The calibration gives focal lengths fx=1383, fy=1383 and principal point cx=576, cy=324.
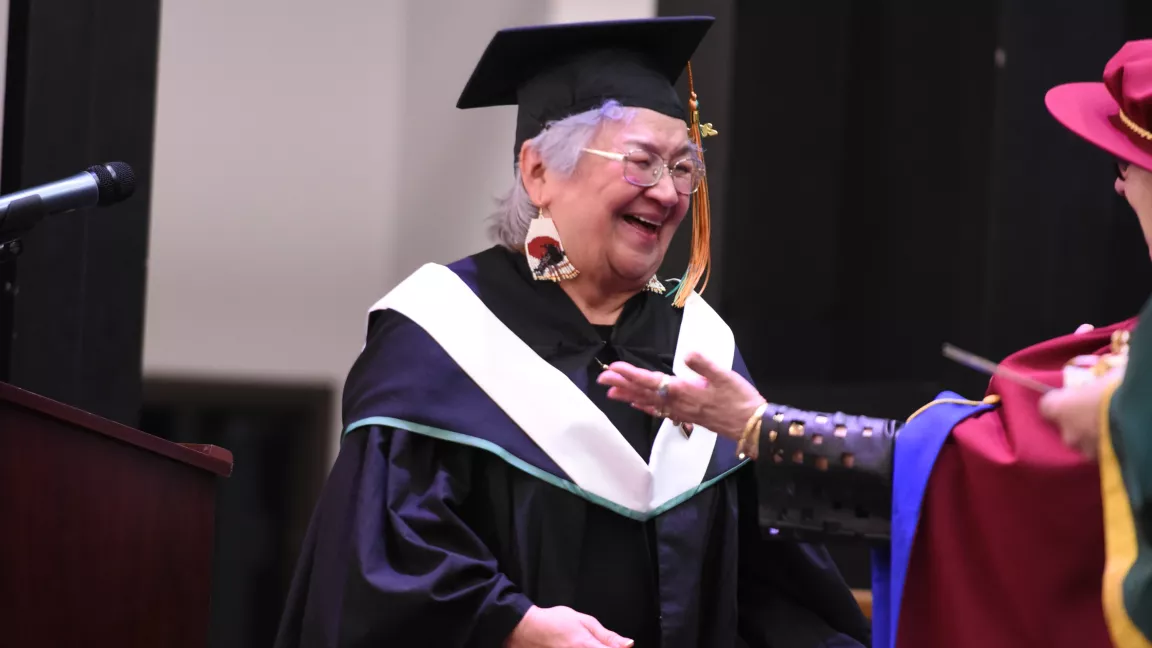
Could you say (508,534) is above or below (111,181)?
below

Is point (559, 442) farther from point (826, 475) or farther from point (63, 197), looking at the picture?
point (63, 197)

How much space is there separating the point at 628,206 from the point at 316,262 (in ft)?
9.83

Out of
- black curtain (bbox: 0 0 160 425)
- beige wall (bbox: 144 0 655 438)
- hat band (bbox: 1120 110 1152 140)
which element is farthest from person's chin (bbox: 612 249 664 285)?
beige wall (bbox: 144 0 655 438)

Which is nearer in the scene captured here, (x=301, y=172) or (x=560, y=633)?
(x=560, y=633)

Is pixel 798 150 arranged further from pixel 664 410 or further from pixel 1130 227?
pixel 664 410

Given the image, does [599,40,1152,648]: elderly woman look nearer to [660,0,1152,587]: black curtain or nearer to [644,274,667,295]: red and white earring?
[644,274,667,295]: red and white earring

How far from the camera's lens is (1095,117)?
2.05 m

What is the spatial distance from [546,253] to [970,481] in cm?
98

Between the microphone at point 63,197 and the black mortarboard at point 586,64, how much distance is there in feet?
2.31

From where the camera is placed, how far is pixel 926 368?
14.0 ft

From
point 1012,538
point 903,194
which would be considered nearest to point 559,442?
point 1012,538

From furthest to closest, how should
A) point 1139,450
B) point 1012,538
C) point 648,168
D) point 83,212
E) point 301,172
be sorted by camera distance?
1. point 301,172
2. point 83,212
3. point 648,168
4. point 1012,538
5. point 1139,450

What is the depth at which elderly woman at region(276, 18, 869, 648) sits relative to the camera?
2303mm

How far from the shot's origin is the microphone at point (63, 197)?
204 cm
